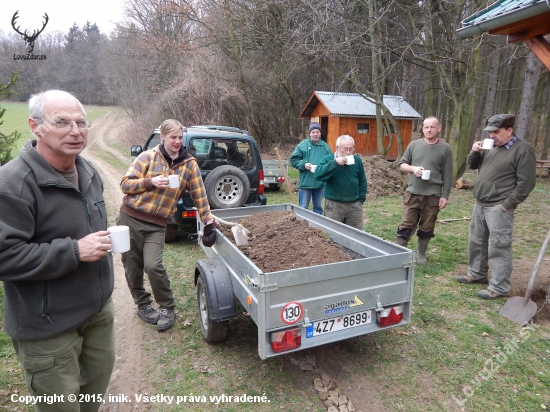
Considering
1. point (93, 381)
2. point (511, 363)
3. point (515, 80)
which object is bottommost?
point (511, 363)

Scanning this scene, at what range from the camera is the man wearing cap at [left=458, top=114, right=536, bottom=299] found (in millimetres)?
4027

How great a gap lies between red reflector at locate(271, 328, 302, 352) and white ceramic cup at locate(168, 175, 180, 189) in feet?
5.34

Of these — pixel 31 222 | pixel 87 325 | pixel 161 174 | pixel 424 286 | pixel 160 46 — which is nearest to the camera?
pixel 31 222

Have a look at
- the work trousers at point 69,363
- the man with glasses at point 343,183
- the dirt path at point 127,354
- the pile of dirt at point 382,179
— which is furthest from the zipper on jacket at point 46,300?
the pile of dirt at point 382,179

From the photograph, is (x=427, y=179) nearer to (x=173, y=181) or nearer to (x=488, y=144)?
(x=488, y=144)

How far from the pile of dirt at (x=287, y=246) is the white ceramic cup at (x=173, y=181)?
0.92 meters

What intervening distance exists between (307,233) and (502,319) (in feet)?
7.56

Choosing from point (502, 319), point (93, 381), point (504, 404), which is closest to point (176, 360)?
point (93, 381)

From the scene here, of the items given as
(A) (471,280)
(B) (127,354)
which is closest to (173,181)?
(B) (127,354)

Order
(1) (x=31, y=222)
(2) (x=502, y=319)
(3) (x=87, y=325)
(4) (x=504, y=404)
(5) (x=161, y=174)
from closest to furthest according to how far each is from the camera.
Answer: (1) (x=31, y=222) < (3) (x=87, y=325) < (4) (x=504, y=404) < (5) (x=161, y=174) < (2) (x=502, y=319)

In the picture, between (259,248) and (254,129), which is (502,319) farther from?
(254,129)

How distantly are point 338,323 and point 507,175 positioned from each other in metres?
2.90

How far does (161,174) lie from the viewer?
137 inches

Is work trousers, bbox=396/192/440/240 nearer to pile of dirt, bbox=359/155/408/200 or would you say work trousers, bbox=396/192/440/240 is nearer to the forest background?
pile of dirt, bbox=359/155/408/200
